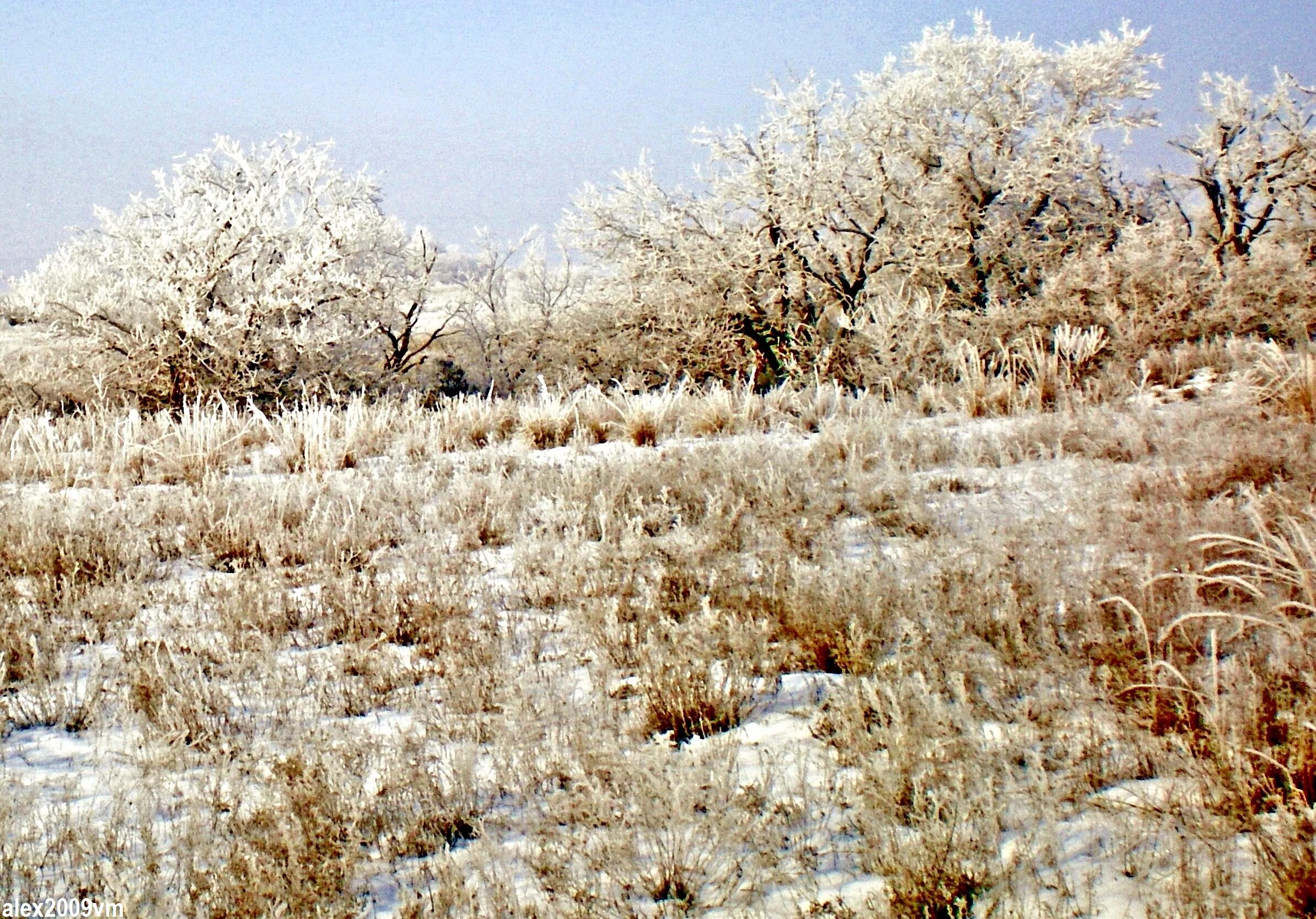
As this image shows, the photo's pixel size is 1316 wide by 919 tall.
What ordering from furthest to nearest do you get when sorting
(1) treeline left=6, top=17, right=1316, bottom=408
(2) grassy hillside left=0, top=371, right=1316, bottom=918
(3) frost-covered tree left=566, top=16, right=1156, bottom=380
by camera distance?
(3) frost-covered tree left=566, top=16, right=1156, bottom=380 < (1) treeline left=6, top=17, right=1316, bottom=408 < (2) grassy hillside left=0, top=371, right=1316, bottom=918

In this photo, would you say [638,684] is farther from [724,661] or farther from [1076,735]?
[1076,735]

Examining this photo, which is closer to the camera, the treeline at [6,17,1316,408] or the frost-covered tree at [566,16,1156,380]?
the treeline at [6,17,1316,408]

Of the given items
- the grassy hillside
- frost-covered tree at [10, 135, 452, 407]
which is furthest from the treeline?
the grassy hillside

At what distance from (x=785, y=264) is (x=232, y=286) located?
9.48m

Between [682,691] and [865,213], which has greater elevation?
[865,213]

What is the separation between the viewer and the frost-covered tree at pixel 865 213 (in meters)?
16.1

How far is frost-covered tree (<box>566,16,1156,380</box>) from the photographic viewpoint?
52.7 feet

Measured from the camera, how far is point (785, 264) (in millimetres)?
16125

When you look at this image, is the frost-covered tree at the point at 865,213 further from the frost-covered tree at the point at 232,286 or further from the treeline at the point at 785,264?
the frost-covered tree at the point at 232,286

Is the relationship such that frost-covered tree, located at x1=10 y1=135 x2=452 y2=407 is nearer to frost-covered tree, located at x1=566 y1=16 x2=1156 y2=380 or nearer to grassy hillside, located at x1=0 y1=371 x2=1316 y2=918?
frost-covered tree, located at x1=566 y1=16 x2=1156 y2=380

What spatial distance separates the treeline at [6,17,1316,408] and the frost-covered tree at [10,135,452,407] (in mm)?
56

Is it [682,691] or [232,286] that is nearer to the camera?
[682,691]

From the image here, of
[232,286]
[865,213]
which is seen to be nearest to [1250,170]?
[865,213]

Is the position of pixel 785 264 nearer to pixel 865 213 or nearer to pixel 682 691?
pixel 865 213
